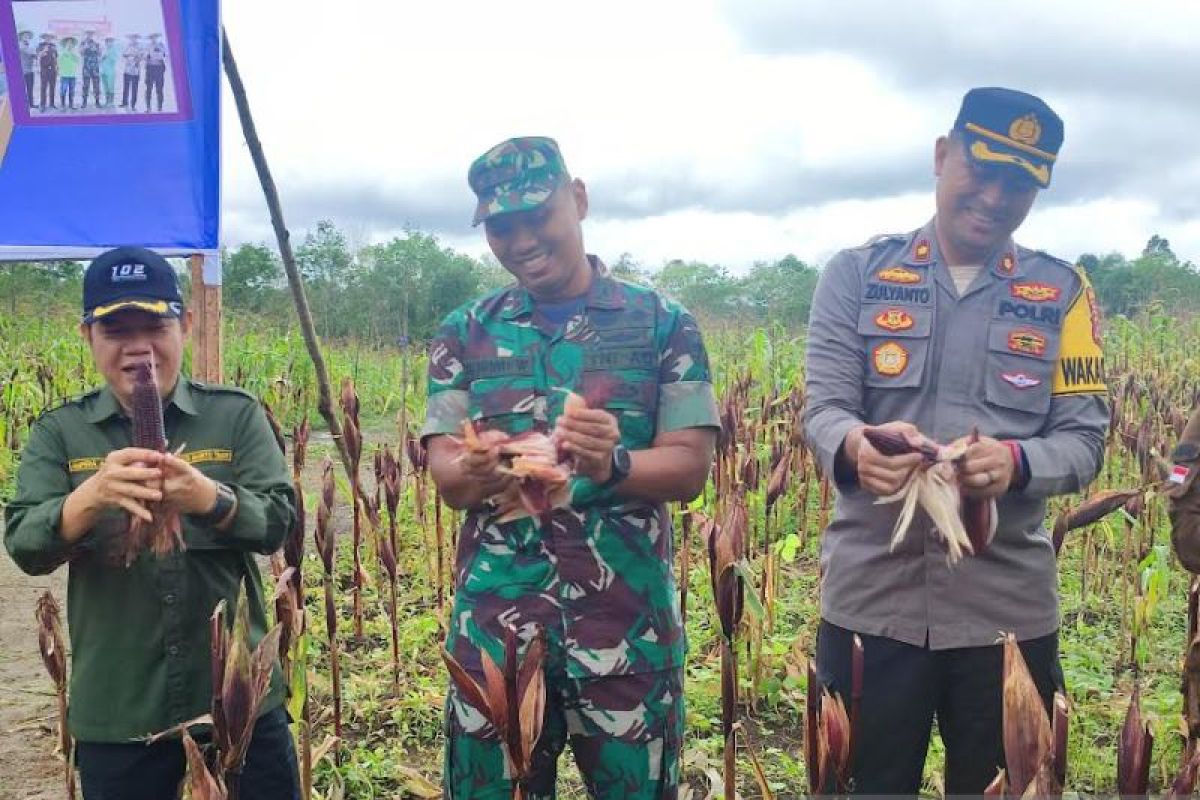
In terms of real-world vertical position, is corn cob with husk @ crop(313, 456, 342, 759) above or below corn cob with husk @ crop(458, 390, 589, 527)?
below

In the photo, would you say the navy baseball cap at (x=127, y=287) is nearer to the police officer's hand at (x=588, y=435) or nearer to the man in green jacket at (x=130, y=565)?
the man in green jacket at (x=130, y=565)

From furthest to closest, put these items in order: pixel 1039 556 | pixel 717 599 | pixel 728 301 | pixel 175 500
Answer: pixel 728 301
pixel 1039 556
pixel 175 500
pixel 717 599

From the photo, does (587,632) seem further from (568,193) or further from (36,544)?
(36,544)

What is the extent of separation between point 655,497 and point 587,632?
0.30 m

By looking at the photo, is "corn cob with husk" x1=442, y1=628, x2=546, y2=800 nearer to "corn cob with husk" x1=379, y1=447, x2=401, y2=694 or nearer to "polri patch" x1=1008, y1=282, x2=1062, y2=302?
"polri patch" x1=1008, y1=282, x2=1062, y2=302

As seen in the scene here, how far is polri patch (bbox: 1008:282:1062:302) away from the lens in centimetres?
201

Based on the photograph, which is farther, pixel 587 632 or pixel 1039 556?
pixel 1039 556

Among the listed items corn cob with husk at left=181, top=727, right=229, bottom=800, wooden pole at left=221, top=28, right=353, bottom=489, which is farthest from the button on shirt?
wooden pole at left=221, top=28, right=353, bottom=489

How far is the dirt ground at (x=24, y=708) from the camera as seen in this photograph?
3096 mm

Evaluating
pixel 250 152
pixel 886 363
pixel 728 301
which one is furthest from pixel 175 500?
pixel 728 301

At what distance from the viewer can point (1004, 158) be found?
75.0 inches

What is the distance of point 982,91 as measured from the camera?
196cm

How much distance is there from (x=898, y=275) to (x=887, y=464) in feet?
1.79

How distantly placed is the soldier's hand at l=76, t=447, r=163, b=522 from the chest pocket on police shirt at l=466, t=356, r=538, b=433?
63 centimetres
